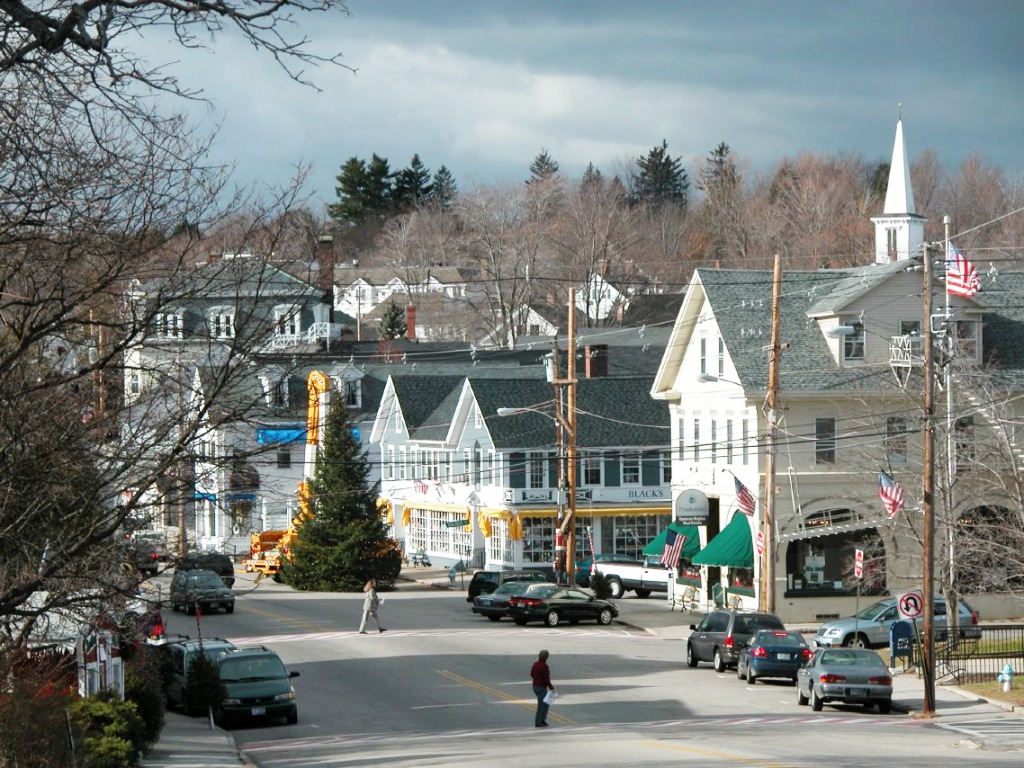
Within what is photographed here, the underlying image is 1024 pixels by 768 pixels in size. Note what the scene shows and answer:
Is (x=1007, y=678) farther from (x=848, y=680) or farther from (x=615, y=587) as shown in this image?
(x=615, y=587)

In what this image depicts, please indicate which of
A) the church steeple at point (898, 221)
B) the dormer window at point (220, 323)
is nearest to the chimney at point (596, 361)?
the church steeple at point (898, 221)

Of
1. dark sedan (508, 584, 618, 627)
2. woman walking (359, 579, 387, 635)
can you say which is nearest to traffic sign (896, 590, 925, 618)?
woman walking (359, 579, 387, 635)

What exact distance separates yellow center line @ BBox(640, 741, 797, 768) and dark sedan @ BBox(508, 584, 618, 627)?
73.7ft

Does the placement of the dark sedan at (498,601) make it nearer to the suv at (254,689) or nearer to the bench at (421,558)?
the suv at (254,689)

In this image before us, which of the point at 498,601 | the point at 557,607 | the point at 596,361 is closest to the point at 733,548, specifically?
the point at 557,607

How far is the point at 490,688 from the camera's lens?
3400 cm

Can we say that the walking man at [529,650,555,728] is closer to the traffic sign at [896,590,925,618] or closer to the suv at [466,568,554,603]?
the traffic sign at [896,590,925,618]

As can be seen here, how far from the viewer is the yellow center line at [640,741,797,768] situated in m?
22.2

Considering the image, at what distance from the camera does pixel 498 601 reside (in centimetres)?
4909

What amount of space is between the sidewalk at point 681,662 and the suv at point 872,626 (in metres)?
3.30

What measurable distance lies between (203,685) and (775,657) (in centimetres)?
1356

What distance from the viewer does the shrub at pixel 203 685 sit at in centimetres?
2961

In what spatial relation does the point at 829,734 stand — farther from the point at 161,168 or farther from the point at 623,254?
the point at 623,254

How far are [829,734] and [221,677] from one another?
12312mm
